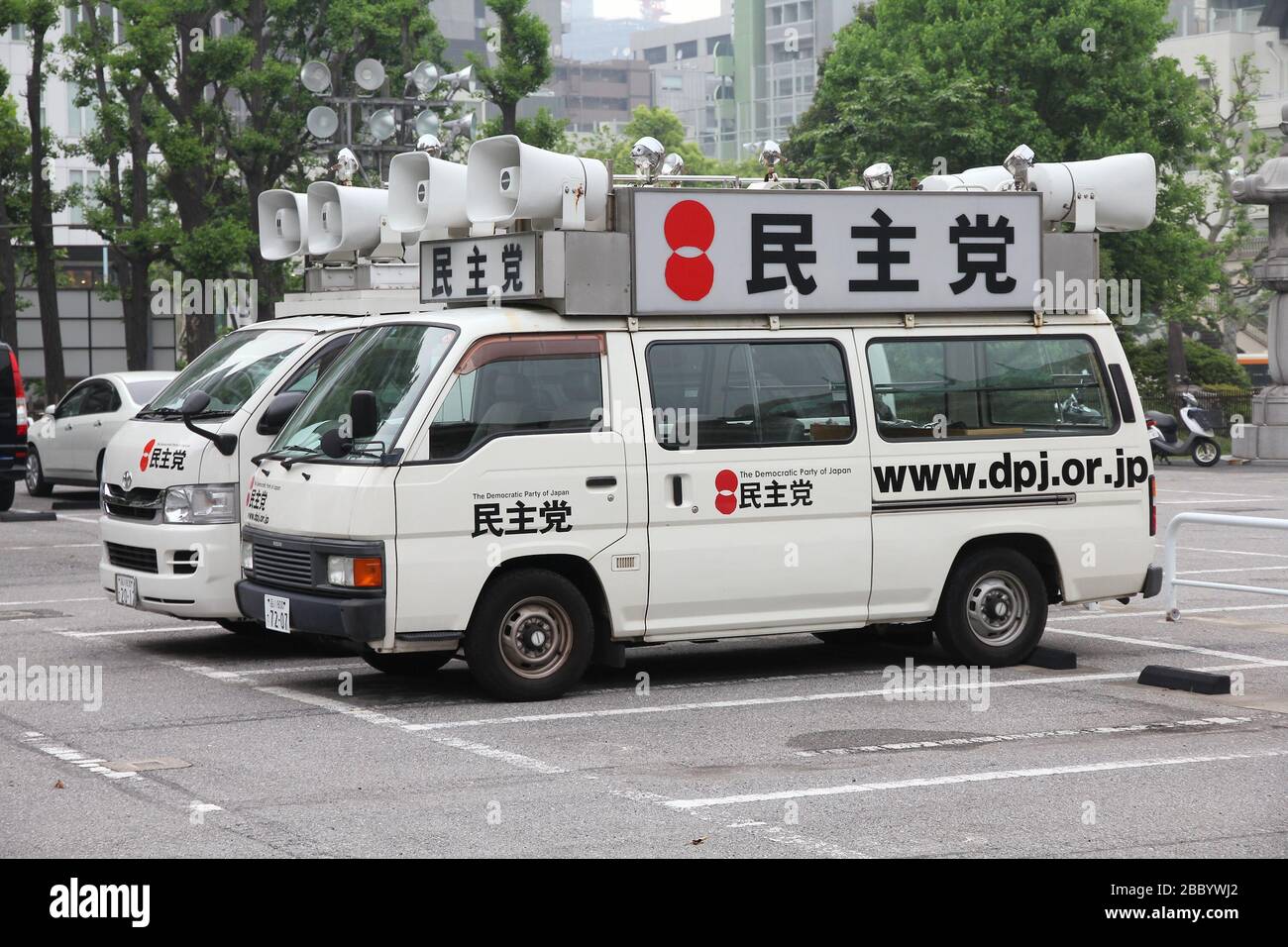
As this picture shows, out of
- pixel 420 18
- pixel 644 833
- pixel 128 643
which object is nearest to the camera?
pixel 644 833

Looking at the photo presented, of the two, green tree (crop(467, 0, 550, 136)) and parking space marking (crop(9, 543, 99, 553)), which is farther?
green tree (crop(467, 0, 550, 136))

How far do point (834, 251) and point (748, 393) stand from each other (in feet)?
3.41

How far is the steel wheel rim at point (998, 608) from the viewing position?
→ 11.0 m

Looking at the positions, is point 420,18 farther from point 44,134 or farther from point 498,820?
point 498,820

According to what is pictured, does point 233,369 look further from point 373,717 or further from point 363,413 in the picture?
point 373,717

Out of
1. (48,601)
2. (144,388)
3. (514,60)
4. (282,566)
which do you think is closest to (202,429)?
(282,566)

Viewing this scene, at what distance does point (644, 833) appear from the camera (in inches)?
277

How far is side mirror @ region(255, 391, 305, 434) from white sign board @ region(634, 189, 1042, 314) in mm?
2502

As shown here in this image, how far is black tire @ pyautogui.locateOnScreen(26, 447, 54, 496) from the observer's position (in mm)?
24938

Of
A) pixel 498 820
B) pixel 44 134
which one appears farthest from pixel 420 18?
pixel 498 820

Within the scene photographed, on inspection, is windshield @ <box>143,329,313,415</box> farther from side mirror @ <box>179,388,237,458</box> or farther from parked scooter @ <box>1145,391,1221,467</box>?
parked scooter @ <box>1145,391,1221,467</box>

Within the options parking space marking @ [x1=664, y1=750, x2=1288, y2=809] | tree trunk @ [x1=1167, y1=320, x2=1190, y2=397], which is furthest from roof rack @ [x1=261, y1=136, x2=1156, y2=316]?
tree trunk @ [x1=1167, y1=320, x2=1190, y2=397]

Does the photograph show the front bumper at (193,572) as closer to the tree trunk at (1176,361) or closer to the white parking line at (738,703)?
the white parking line at (738,703)

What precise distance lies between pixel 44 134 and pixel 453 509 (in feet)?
111
